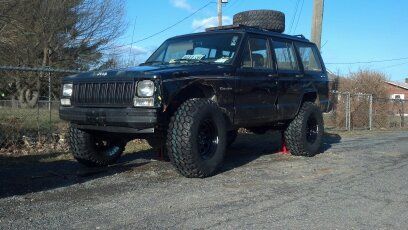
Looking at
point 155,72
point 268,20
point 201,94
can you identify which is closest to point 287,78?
point 268,20

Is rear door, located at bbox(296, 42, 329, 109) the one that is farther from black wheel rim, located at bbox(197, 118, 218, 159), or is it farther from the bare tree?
the bare tree

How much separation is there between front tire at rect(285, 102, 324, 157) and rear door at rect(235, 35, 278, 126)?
0.85 meters

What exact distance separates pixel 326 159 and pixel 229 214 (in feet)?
13.9

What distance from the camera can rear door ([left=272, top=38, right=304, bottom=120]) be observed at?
8008 mm

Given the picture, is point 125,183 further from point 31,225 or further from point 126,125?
point 31,225

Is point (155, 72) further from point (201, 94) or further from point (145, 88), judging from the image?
point (201, 94)

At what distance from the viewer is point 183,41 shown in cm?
770

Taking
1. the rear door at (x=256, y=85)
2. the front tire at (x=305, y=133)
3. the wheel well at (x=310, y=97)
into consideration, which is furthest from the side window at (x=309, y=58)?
the rear door at (x=256, y=85)

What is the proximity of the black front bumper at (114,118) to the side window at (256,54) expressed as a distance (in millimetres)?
2047

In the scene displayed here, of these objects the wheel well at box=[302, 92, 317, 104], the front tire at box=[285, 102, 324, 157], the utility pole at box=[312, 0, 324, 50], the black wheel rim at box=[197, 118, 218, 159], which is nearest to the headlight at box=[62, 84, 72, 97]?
the black wheel rim at box=[197, 118, 218, 159]

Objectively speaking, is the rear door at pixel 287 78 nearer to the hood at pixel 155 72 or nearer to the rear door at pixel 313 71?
the rear door at pixel 313 71

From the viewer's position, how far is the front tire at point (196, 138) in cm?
591

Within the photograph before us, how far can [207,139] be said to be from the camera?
6520 millimetres

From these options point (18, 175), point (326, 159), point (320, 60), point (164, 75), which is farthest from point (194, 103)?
point (320, 60)
